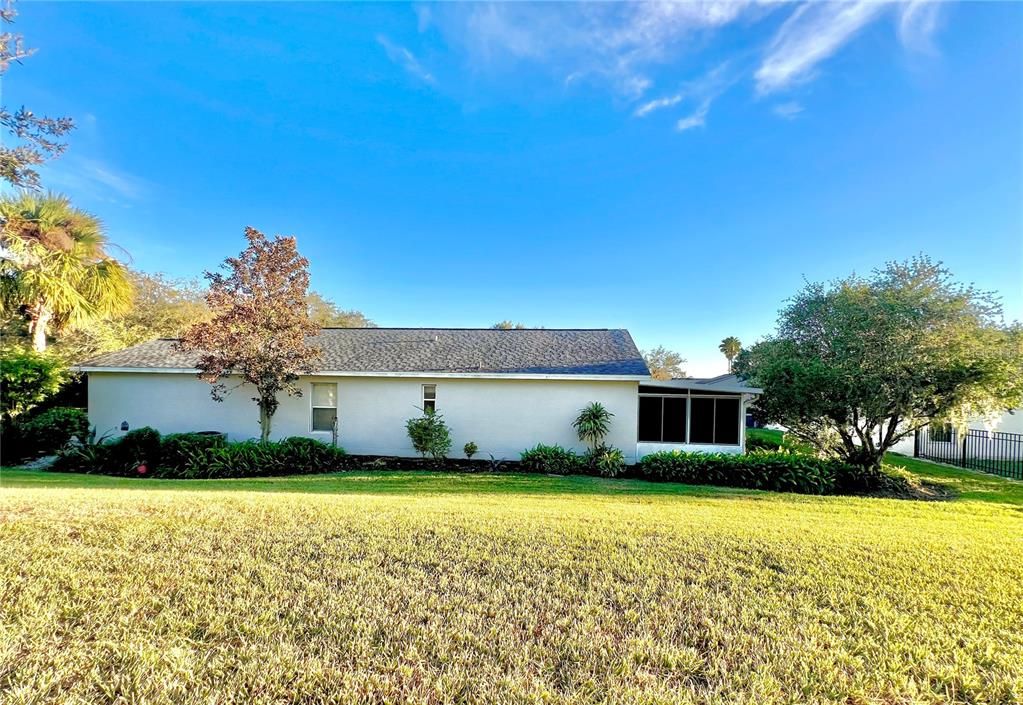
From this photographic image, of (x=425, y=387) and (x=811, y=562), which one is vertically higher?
(x=425, y=387)

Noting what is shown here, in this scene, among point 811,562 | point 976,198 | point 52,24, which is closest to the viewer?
point 811,562

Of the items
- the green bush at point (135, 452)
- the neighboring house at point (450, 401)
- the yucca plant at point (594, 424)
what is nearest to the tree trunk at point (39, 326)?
the neighboring house at point (450, 401)

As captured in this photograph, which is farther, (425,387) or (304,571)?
(425,387)

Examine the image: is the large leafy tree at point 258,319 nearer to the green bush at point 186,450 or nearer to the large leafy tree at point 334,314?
the green bush at point 186,450

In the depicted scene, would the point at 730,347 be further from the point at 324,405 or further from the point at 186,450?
the point at 186,450

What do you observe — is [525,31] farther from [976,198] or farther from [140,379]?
[140,379]

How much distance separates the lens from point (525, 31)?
1034cm

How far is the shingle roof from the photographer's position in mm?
12922

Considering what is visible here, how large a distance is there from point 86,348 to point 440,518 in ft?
73.1

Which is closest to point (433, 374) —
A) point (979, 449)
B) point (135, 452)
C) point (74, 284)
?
point (135, 452)

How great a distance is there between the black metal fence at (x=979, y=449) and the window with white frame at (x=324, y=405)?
19979 millimetres

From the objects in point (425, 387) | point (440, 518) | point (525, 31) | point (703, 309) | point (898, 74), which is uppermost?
point (525, 31)

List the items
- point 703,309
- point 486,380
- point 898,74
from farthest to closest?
point 703,309 < point 486,380 < point 898,74

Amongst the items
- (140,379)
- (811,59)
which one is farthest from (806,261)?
(140,379)
